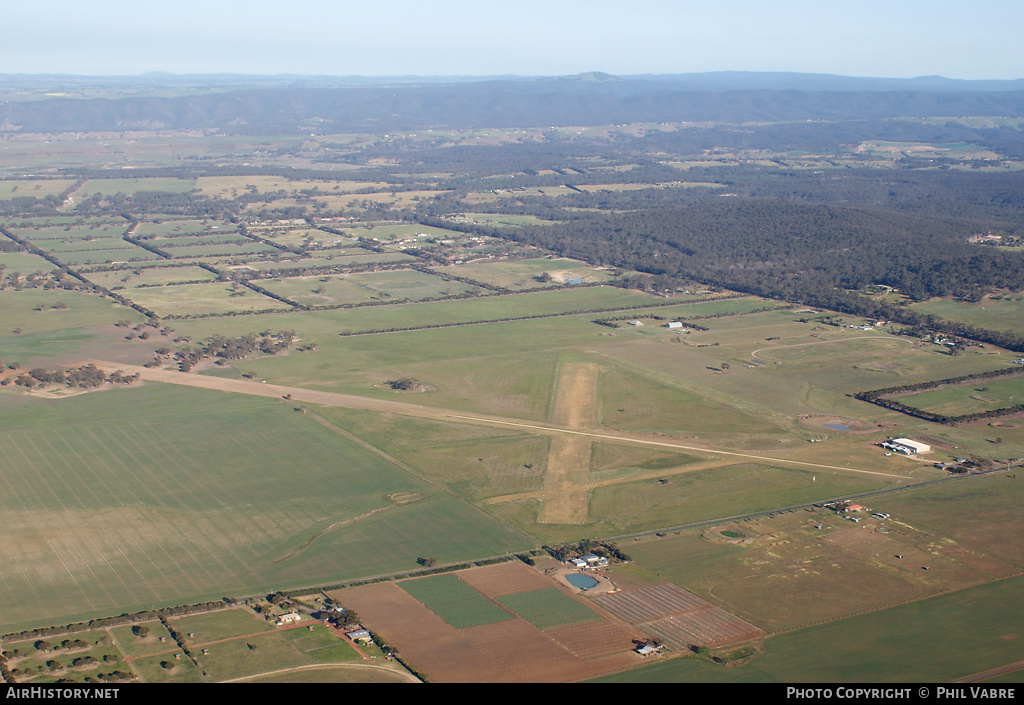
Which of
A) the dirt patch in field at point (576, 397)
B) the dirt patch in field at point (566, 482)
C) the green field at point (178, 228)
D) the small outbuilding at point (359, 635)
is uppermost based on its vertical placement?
the green field at point (178, 228)

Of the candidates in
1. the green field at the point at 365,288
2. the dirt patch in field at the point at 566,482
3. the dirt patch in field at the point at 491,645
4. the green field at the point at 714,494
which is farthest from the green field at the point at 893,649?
the green field at the point at 365,288

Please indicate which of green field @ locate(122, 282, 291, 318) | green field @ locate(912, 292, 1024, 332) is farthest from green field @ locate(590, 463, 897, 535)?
green field @ locate(122, 282, 291, 318)

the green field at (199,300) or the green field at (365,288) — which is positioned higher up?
the green field at (365,288)

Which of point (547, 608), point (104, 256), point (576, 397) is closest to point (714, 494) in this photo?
point (547, 608)

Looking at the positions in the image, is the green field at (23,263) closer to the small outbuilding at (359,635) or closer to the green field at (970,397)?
the small outbuilding at (359,635)

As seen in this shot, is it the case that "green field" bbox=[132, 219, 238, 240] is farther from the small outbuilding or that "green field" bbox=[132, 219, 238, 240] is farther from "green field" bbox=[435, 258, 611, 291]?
the small outbuilding

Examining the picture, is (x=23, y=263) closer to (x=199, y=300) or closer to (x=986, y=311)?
(x=199, y=300)
